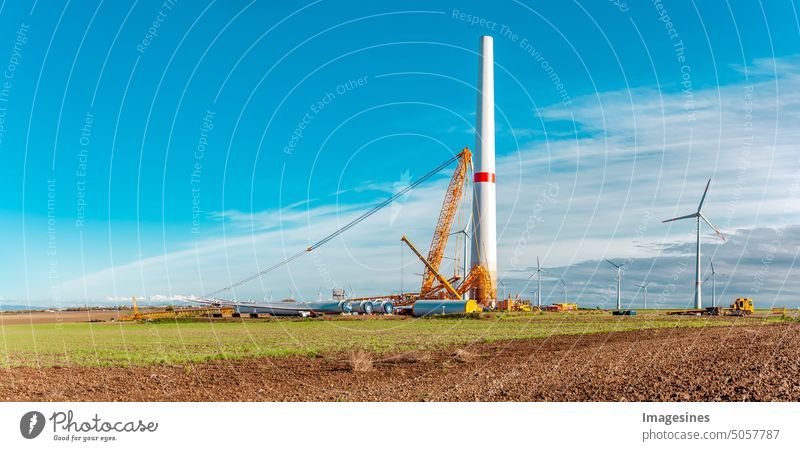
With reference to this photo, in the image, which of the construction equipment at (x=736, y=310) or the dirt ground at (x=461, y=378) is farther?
the construction equipment at (x=736, y=310)

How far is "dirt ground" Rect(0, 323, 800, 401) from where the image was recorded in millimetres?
20641

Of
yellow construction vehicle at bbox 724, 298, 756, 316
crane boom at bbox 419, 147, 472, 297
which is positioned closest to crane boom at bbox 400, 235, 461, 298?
crane boom at bbox 419, 147, 472, 297

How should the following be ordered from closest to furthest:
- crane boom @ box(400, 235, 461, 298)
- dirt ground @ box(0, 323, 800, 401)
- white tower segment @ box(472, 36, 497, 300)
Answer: dirt ground @ box(0, 323, 800, 401)
white tower segment @ box(472, 36, 497, 300)
crane boom @ box(400, 235, 461, 298)

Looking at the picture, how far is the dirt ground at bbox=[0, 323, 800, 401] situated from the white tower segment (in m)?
67.7

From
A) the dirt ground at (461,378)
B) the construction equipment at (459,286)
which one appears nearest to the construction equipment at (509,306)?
the construction equipment at (459,286)

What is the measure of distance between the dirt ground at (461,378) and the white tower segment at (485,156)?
222ft

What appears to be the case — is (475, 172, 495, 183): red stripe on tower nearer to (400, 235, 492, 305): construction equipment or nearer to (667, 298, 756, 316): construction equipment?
(400, 235, 492, 305): construction equipment

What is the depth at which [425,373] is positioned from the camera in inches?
1113

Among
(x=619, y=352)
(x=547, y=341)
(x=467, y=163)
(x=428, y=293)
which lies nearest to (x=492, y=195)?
(x=467, y=163)

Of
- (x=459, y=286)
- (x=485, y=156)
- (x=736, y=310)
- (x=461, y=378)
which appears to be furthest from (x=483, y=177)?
(x=461, y=378)

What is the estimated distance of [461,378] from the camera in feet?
84.1

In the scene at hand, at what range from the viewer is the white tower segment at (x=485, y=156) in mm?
100938

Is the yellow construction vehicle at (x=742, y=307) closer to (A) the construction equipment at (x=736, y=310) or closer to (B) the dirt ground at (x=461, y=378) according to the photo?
(A) the construction equipment at (x=736, y=310)
